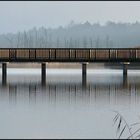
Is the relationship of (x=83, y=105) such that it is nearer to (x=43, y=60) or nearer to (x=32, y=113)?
(x=32, y=113)

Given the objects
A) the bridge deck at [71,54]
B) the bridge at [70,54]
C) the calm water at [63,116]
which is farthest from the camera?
the bridge deck at [71,54]

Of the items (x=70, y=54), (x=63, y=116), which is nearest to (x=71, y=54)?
(x=70, y=54)

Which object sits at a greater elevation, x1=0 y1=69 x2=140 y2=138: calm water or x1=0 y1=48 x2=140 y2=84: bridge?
x1=0 y1=48 x2=140 y2=84: bridge

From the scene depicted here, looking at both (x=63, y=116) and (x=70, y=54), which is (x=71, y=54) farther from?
(x=63, y=116)

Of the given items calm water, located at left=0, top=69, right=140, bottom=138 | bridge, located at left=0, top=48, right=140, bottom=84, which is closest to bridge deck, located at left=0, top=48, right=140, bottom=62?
bridge, located at left=0, top=48, right=140, bottom=84

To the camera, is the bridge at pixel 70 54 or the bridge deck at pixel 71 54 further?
the bridge deck at pixel 71 54

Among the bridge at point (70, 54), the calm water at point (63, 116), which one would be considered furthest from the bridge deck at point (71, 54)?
the calm water at point (63, 116)

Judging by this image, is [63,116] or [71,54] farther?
[71,54]

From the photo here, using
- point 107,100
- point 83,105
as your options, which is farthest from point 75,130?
point 107,100

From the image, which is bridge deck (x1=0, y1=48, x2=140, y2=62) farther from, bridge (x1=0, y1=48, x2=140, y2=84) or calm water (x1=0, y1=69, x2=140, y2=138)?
calm water (x1=0, y1=69, x2=140, y2=138)

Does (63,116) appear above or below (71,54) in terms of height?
below

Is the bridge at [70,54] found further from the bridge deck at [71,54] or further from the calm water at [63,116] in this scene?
the calm water at [63,116]

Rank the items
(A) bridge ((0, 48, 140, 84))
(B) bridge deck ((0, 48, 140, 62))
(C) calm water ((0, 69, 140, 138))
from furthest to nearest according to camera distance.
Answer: (B) bridge deck ((0, 48, 140, 62))
(A) bridge ((0, 48, 140, 84))
(C) calm water ((0, 69, 140, 138))

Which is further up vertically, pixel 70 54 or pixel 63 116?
pixel 70 54
